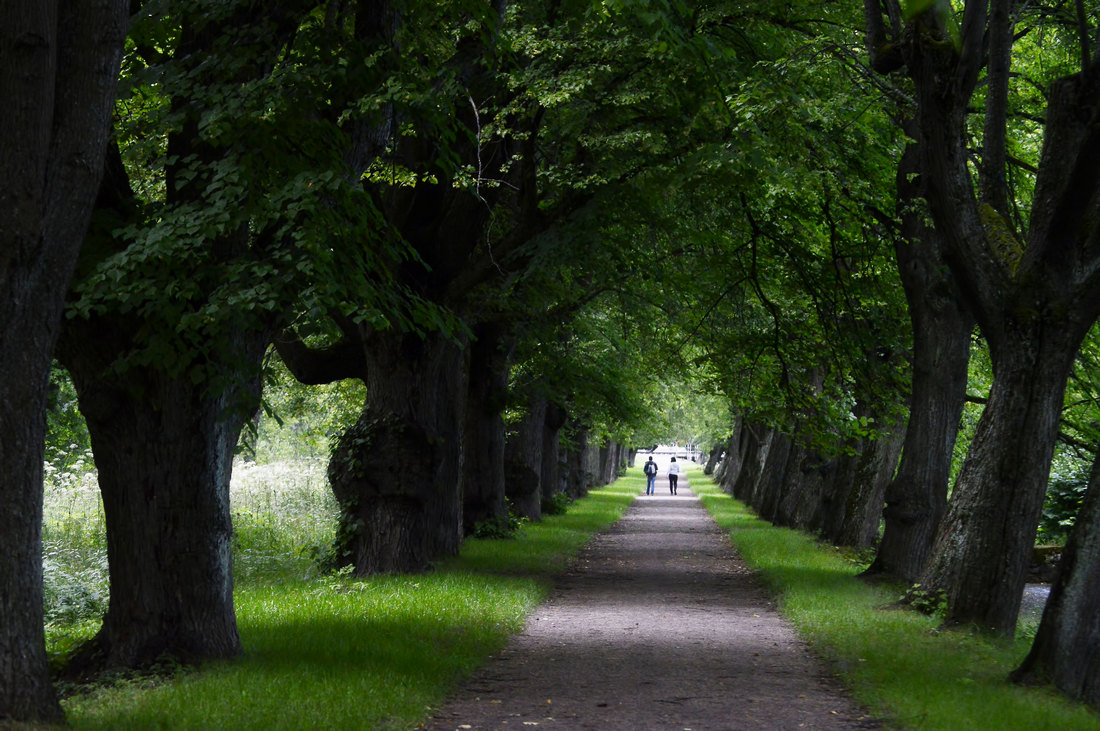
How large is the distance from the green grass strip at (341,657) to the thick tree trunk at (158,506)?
2.00 ft

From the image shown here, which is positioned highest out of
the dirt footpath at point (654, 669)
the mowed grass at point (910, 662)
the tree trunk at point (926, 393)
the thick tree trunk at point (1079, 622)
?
the tree trunk at point (926, 393)

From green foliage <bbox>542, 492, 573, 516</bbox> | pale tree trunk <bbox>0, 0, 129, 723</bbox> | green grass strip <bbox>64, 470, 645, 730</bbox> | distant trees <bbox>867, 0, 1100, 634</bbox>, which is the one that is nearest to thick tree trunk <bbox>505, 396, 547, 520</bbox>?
green foliage <bbox>542, 492, 573, 516</bbox>

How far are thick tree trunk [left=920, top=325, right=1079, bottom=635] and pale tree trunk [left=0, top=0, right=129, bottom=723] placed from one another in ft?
27.7

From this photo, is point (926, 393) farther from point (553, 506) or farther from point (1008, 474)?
point (553, 506)

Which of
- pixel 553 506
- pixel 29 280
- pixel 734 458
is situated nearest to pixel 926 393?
pixel 29 280

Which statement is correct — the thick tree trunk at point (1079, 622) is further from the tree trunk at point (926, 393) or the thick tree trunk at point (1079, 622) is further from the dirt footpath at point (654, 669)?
the tree trunk at point (926, 393)

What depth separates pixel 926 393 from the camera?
53.8 feet

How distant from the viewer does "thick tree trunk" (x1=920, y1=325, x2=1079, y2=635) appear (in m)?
10.9

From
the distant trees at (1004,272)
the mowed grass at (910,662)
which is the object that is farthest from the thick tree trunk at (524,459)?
the distant trees at (1004,272)

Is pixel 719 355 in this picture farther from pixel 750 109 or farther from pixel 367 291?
pixel 367 291

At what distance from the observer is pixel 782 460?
115ft

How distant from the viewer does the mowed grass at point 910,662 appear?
25.2 feet

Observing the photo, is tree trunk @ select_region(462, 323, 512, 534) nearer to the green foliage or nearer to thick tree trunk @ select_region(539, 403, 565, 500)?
thick tree trunk @ select_region(539, 403, 565, 500)

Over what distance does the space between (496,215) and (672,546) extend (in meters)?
10.1
